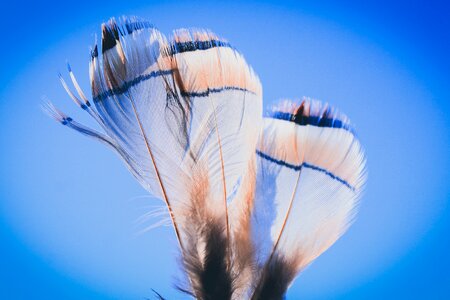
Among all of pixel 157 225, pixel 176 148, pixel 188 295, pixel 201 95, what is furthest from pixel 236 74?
pixel 188 295

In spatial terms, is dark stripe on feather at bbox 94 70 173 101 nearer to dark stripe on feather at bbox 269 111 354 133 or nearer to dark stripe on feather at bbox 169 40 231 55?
dark stripe on feather at bbox 169 40 231 55

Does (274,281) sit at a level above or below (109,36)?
below

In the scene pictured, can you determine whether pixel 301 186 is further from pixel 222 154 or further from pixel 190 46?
pixel 190 46

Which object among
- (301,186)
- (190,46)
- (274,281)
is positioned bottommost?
(274,281)

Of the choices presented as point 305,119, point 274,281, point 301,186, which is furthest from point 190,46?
point 274,281

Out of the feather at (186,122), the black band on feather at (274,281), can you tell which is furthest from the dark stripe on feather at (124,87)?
the black band on feather at (274,281)

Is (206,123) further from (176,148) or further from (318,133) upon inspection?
(318,133)

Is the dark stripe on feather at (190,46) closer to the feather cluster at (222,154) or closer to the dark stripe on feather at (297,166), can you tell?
the feather cluster at (222,154)
